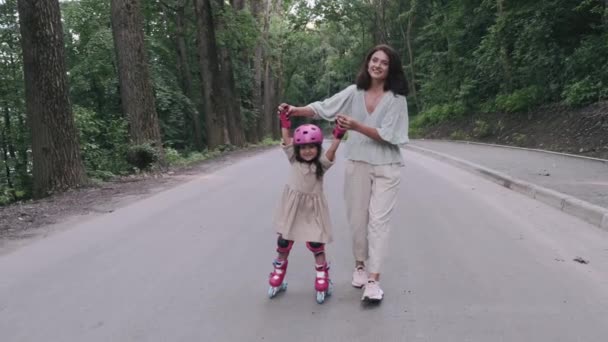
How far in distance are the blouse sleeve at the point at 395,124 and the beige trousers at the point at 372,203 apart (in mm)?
225

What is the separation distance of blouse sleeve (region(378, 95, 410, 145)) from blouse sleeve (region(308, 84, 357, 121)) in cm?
36

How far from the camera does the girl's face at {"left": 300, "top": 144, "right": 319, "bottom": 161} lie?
3.92 meters

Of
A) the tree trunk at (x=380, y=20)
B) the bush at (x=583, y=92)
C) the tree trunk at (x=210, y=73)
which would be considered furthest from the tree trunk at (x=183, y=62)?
the tree trunk at (x=380, y=20)

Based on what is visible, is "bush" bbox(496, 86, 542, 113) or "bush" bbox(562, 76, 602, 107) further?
"bush" bbox(496, 86, 542, 113)

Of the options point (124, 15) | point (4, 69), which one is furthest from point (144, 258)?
point (4, 69)

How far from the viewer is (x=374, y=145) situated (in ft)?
13.2

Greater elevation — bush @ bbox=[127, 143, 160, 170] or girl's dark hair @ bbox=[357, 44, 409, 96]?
girl's dark hair @ bbox=[357, 44, 409, 96]

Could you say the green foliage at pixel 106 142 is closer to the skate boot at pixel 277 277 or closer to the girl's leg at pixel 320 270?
the skate boot at pixel 277 277

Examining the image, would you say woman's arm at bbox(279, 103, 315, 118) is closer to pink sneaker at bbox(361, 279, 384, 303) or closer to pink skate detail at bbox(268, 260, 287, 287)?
pink skate detail at bbox(268, 260, 287, 287)

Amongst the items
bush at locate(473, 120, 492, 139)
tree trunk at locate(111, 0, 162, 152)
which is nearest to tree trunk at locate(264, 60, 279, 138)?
bush at locate(473, 120, 492, 139)

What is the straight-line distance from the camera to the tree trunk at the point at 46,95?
32.3ft

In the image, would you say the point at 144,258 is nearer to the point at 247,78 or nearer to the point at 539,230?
the point at 539,230

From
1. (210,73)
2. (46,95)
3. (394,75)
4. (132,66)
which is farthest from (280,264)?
(210,73)

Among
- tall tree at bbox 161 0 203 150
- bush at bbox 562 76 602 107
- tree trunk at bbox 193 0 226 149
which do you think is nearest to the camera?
bush at bbox 562 76 602 107
